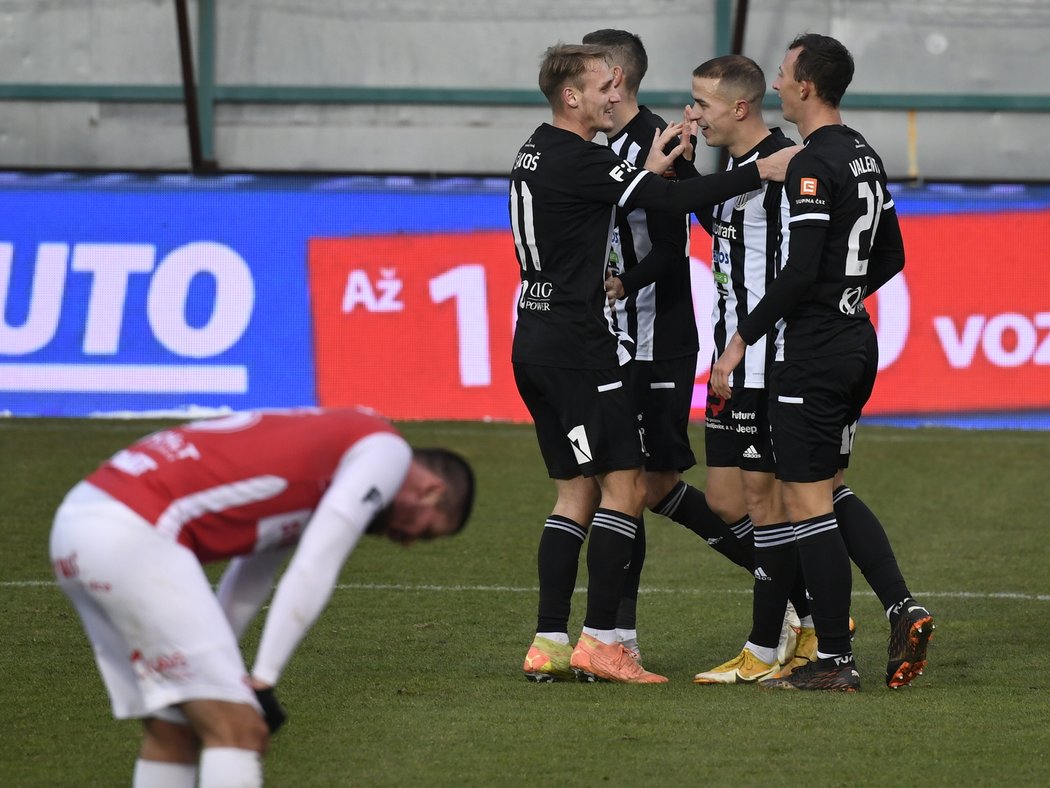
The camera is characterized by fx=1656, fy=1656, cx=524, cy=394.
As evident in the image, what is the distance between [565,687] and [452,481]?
6.58 ft

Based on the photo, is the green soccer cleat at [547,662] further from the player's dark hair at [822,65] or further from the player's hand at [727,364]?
the player's dark hair at [822,65]

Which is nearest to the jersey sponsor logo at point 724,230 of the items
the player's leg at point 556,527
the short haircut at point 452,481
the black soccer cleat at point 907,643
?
the player's leg at point 556,527

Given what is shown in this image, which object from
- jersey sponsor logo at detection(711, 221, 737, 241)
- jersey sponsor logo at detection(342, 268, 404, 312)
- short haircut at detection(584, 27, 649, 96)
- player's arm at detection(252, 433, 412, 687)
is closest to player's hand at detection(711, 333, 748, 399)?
jersey sponsor logo at detection(711, 221, 737, 241)

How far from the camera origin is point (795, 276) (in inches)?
208

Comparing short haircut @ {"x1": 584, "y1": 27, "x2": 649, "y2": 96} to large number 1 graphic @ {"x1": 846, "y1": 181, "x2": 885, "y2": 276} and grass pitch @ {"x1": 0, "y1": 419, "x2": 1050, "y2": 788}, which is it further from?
grass pitch @ {"x1": 0, "y1": 419, "x2": 1050, "y2": 788}

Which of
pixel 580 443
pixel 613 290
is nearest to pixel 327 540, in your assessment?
pixel 580 443

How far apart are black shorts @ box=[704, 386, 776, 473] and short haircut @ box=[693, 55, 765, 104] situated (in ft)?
3.32

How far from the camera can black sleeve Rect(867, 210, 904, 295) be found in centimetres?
567

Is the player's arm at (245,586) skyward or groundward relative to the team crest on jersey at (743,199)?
groundward

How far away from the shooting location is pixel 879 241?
225 inches

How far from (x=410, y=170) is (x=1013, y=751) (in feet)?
37.7

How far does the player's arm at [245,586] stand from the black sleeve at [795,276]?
201 centimetres

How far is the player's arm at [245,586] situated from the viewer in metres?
3.97

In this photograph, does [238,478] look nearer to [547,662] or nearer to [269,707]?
[269,707]
